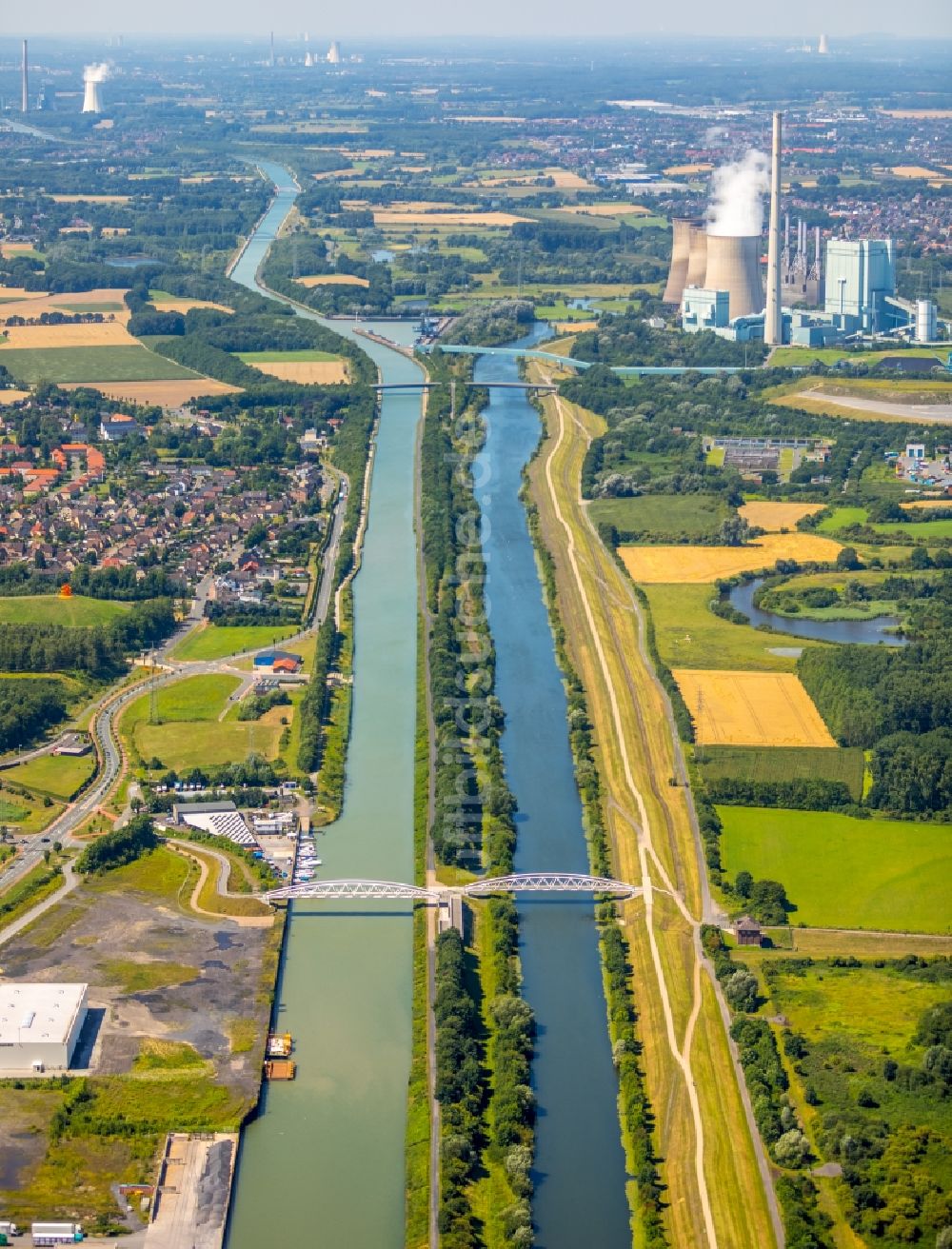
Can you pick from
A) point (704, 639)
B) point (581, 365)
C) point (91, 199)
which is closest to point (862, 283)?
point (581, 365)

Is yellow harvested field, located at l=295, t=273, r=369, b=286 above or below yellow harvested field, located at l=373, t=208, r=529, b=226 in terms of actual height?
below

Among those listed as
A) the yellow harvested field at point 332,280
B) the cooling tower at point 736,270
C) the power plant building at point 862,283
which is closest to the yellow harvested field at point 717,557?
the cooling tower at point 736,270

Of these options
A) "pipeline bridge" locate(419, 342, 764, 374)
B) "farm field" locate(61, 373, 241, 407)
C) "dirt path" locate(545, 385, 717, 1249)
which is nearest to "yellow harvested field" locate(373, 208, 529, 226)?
"pipeline bridge" locate(419, 342, 764, 374)

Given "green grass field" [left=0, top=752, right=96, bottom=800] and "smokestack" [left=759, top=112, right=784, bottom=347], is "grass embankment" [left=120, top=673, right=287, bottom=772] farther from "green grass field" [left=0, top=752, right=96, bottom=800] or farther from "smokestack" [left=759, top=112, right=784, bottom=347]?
"smokestack" [left=759, top=112, right=784, bottom=347]

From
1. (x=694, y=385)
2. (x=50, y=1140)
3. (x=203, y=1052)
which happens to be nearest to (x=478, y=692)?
(x=203, y=1052)

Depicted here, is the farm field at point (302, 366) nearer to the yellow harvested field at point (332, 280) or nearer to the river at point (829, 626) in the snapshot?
the yellow harvested field at point (332, 280)

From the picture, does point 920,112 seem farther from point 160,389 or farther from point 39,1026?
point 39,1026
